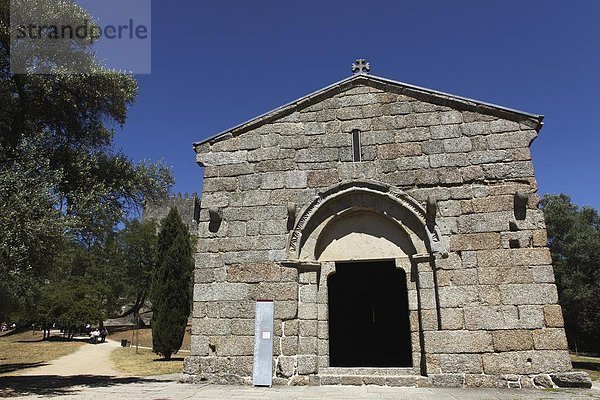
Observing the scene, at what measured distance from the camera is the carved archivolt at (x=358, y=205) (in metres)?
8.57

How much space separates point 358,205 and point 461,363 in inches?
139

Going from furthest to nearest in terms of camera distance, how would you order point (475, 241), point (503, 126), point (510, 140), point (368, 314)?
point (368, 314), point (503, 126), point (510, 140), point (475, 241)

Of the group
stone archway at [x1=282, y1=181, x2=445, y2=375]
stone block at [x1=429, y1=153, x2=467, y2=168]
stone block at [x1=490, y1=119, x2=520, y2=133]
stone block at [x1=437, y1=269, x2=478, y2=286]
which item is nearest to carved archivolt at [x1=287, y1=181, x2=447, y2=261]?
stone archway at [x1=282, y1=181, x2=445, y2=375]

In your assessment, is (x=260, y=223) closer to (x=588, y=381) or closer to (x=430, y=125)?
(x=430, y=125)

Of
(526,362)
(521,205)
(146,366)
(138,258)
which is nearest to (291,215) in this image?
(521,205)

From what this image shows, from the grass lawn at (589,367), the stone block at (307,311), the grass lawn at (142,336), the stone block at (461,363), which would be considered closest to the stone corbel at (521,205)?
the stone block at (461,363)

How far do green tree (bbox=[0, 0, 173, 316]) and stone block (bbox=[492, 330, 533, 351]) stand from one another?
833cm

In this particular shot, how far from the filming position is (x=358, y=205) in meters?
8.96

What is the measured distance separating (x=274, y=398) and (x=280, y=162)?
4826 mm

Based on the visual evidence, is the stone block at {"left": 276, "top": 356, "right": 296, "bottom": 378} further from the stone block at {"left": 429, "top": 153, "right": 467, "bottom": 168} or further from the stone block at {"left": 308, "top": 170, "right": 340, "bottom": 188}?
the stone block at {"left": 429, "top": 153, "right": 467, "bottom": 168}

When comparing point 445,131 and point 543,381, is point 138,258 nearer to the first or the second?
point 445,131

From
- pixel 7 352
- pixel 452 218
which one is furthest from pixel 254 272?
pixel 7 352

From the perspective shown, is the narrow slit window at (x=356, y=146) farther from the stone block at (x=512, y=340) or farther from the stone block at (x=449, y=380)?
the stone block at (x=449, y=380)

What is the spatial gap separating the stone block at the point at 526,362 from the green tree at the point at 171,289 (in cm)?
1377
